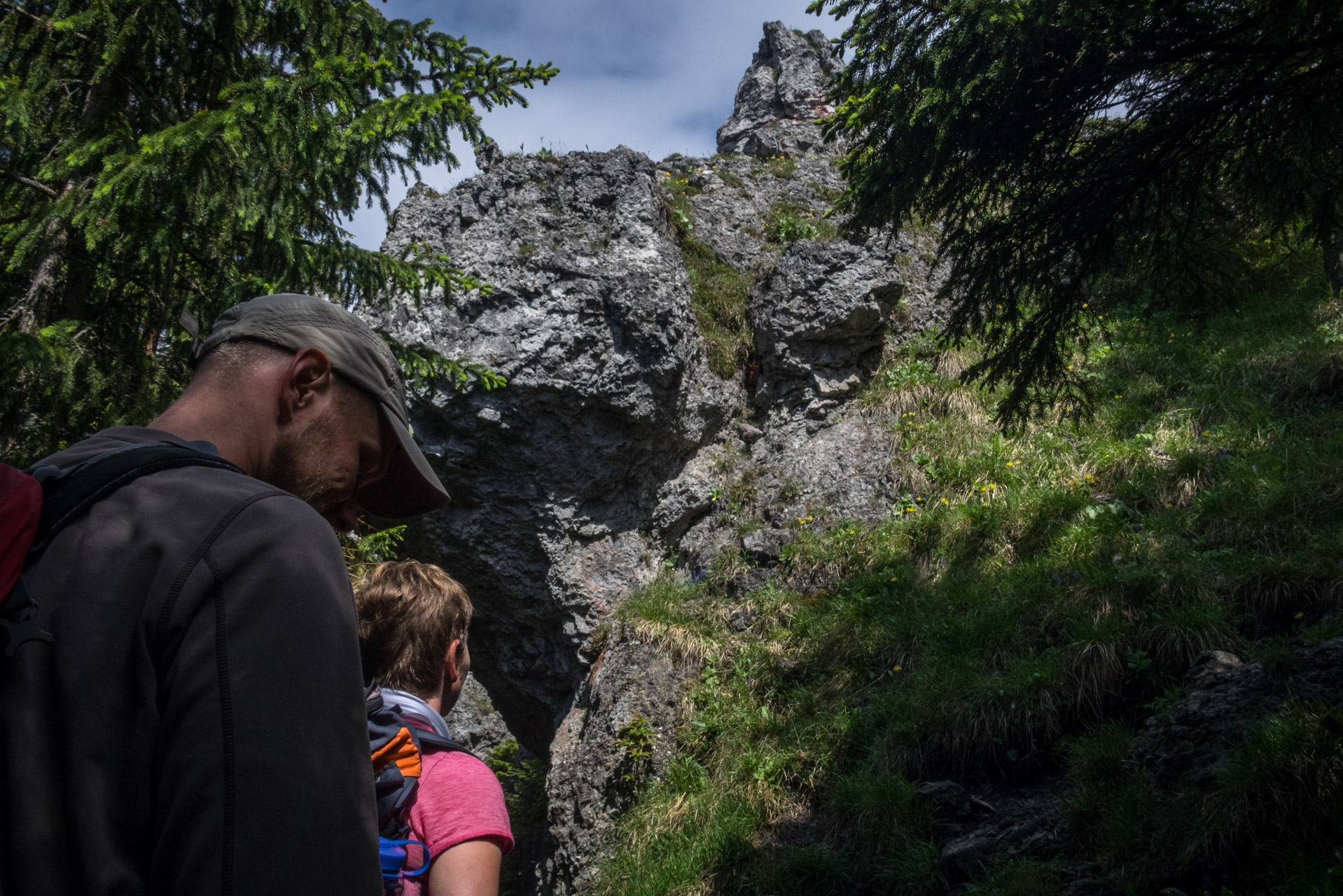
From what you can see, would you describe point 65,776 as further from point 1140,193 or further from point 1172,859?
point 1140,193

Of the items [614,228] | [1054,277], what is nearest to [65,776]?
[1054,277]

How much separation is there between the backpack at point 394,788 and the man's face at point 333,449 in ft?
2.59

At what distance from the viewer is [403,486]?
151cm

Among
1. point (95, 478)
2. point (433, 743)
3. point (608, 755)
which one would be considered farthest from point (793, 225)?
point (95, 478)

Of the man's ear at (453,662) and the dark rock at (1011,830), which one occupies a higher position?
the man's ear at (453,662)

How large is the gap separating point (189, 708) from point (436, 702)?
1.83 metres

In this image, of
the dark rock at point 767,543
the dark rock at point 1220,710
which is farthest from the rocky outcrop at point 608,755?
the dark rock at point 1220,710

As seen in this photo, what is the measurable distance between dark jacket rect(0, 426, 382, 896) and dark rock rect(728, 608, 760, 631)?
23.3ft

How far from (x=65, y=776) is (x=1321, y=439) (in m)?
8.11

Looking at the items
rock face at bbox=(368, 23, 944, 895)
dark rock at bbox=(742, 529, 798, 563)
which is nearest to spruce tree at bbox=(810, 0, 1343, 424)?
rock face at bbox=(368, 23, 944, 895)

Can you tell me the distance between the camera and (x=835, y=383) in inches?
382

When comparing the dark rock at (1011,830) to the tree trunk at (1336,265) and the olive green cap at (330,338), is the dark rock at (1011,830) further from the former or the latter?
the tree trunk at (1336,265)

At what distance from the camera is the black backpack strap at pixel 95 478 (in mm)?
833

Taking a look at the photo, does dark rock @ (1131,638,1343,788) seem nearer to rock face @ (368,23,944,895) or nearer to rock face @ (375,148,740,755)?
rock face @ (368,23,944,895)
